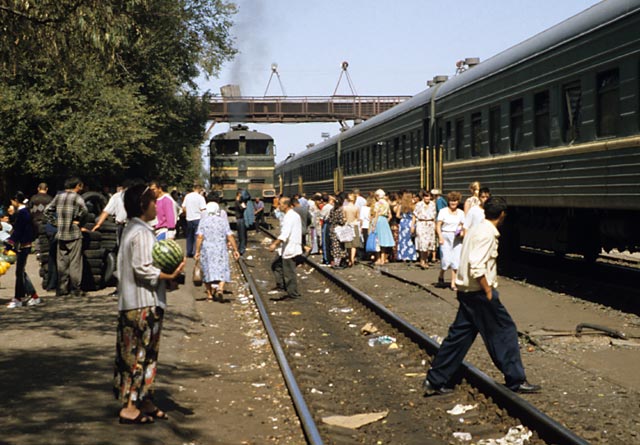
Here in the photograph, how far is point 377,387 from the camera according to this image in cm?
921

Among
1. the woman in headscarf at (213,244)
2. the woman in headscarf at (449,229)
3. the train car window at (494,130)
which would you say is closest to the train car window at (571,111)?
the woman in headscarf at (449,229)

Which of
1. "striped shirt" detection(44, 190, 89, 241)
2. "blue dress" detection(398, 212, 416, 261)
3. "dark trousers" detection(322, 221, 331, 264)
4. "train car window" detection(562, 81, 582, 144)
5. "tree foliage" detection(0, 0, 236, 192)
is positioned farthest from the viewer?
"dark trousers" detection(322, 221, 331, 264)

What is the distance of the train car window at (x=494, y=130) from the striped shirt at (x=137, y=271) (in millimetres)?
11732

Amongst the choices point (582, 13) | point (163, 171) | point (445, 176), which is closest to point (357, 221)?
point (445, 176)

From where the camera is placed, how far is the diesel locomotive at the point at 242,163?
40312mm

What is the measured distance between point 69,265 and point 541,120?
26.6ft

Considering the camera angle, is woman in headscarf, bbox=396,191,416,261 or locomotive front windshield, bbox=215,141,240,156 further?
locomotive front windshield, bbox=215,141,240,156

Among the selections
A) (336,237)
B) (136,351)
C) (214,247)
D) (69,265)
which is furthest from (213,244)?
(136,351)

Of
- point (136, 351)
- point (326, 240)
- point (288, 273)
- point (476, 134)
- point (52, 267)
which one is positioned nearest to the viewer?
point (136, 351)

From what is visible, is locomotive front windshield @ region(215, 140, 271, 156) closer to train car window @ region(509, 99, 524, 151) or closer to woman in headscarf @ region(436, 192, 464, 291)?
train car window @ region(509, 99, 524, 151)

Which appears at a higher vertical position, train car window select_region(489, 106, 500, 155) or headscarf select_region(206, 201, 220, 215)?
train car window select_region(489, 106, 500, 155)

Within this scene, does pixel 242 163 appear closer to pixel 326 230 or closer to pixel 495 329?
pixel 326 230

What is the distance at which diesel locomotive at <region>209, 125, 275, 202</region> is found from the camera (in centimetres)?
4031

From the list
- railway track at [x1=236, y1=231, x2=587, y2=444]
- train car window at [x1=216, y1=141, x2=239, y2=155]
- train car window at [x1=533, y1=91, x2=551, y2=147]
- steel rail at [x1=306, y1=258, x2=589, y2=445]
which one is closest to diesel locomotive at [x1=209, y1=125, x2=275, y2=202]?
train car window at [x1=216, y1=141, x2=239, y2=155]
